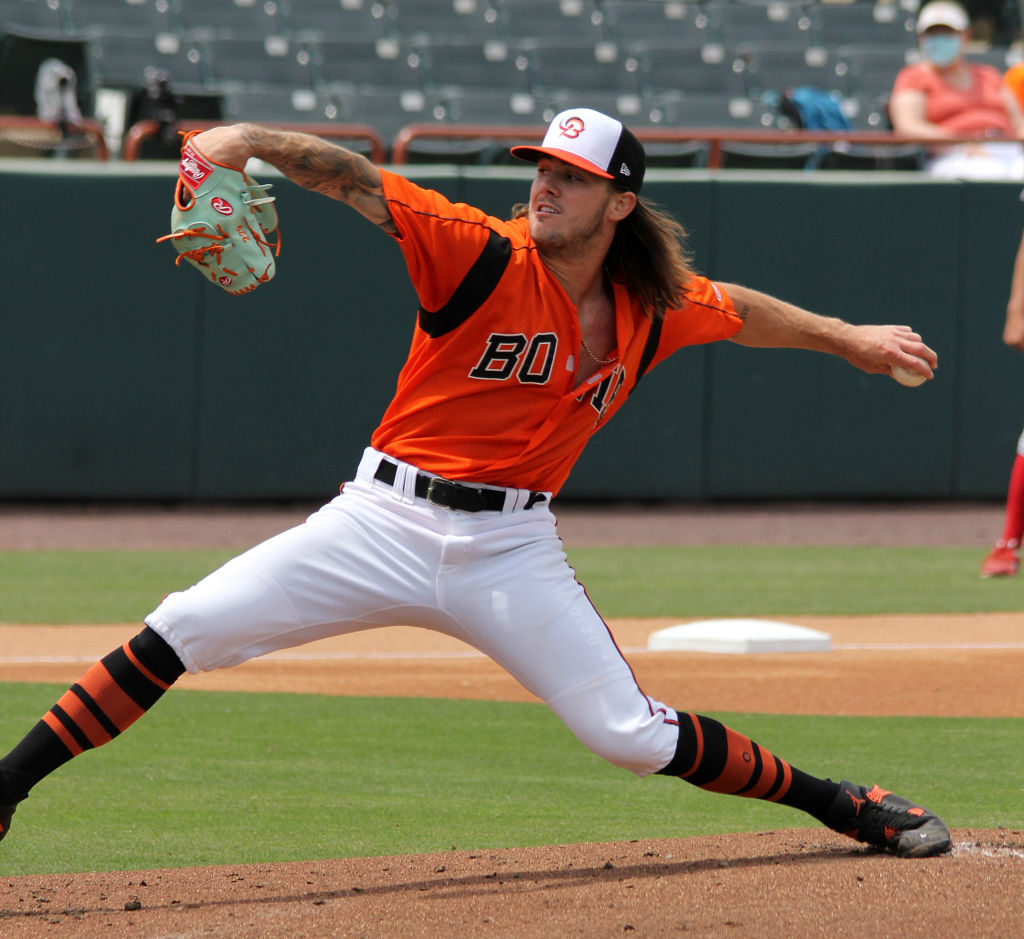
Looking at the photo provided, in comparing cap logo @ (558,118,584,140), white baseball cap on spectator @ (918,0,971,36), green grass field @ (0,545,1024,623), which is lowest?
green grass field @ (0,545,1024,623)

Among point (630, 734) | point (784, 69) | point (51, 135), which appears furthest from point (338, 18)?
point (630, 734)

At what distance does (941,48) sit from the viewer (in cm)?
1181

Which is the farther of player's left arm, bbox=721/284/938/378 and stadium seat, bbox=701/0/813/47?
stadium seat, bbox=701/0/813/47

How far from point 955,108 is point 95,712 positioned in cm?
1024

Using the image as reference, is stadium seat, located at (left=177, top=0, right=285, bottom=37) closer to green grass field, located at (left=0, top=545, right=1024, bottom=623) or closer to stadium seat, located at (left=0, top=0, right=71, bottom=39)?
stadium seat, located at (left=0, top=0, right=71, bottom=39)

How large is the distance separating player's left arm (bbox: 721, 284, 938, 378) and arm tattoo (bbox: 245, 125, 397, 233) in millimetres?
1067

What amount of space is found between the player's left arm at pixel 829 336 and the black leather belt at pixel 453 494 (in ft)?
2.79

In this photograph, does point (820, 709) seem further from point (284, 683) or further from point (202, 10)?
point (202, 10)

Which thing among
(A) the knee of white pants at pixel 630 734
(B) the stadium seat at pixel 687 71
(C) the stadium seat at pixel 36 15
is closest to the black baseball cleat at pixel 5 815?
(A) the knee of white pants at pixel 630 734

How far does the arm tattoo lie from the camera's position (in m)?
3.27

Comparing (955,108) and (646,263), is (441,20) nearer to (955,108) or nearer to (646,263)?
(955,108)

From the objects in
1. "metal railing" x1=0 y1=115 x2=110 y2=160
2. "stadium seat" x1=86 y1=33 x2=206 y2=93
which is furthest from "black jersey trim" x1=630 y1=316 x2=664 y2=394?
"stadium seat" x1=86 y1=33 x2=206 y2=93

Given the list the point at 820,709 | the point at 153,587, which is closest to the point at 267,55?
the point at 153,587

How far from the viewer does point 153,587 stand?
8391mm
